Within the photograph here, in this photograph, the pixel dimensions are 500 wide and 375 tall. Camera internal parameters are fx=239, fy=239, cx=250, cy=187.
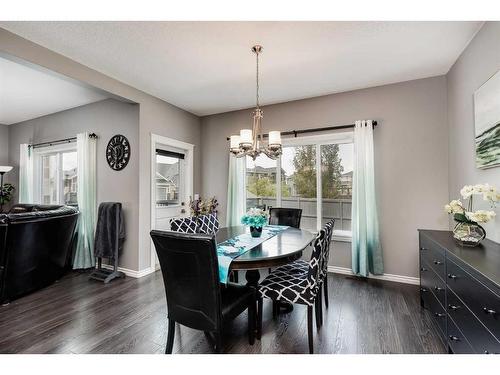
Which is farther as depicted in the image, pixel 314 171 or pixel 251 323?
pixel 314 171

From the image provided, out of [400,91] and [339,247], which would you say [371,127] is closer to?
[400,91]

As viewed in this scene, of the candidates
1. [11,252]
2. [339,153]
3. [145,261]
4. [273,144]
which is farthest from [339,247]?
[11,252]

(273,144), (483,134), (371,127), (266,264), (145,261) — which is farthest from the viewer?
(145,261)

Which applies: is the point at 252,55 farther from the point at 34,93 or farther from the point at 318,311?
the point at 34,93

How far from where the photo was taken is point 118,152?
11.9 ft

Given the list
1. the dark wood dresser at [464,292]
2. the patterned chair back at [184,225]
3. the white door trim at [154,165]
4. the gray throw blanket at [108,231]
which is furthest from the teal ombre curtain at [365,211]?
the gray throw blanket at [108,231]

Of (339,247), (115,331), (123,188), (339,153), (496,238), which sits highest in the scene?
(339,153)

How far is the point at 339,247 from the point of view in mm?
3605

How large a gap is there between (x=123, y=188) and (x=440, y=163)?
4.36m

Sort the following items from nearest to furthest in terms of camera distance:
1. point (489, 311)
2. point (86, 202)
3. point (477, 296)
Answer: point (489, 311) < point (477, 296) < point (86, 202)

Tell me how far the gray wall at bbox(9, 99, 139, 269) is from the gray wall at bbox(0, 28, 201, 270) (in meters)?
0.08

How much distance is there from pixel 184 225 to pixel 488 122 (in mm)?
2903

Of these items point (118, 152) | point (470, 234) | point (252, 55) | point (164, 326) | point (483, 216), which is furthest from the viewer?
point (118, 152)

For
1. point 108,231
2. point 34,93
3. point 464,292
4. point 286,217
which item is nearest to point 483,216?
point 464,292
